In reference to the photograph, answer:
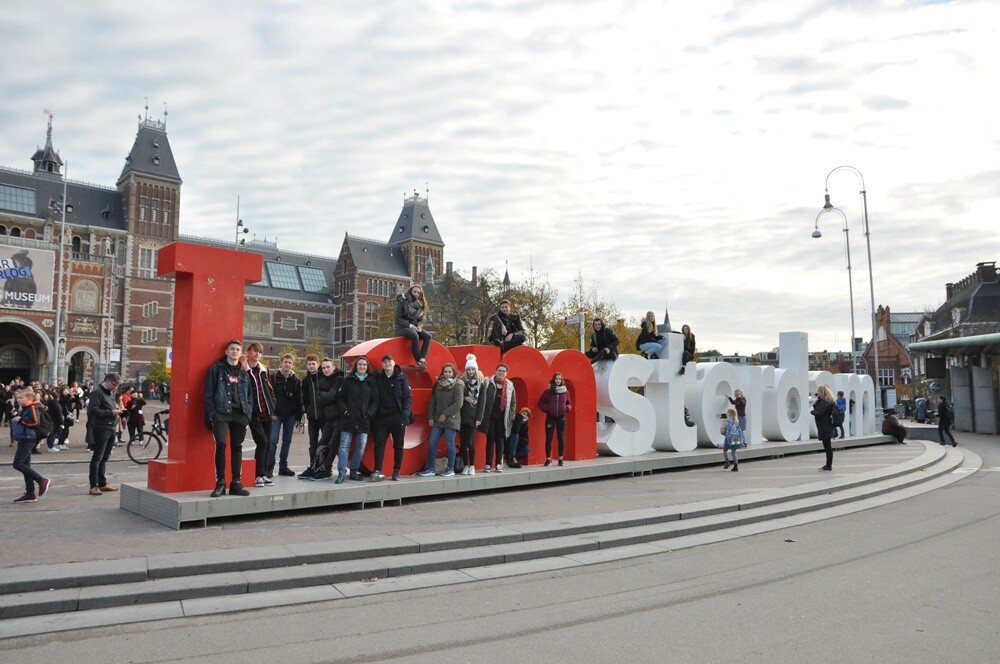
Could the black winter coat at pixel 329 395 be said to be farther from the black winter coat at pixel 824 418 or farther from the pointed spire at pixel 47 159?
the pointed spire at pixel 47 159

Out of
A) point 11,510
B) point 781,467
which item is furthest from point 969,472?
point 11,510

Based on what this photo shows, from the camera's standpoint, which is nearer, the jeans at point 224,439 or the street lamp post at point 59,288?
the jeans at point 224,439

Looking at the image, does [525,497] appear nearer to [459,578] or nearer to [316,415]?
[316,415]

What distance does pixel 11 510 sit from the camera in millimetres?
9617

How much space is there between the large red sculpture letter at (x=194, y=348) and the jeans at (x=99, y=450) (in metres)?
1.72

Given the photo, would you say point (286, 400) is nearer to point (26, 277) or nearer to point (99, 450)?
point (99, 450)

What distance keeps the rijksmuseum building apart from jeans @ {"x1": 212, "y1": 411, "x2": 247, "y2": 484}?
45.3 meters

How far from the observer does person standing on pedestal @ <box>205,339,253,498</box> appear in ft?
29.6

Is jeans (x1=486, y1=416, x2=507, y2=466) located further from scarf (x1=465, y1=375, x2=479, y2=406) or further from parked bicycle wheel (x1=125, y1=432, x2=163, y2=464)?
parked bicycle wheel (x1=125, y1=432, x2=163, y2=464)

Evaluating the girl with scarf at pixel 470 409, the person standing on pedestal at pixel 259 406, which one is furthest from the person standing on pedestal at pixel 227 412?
the girl with scarf at pixel 470 409

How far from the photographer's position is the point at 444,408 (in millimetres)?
11555

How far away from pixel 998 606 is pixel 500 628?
167 inches

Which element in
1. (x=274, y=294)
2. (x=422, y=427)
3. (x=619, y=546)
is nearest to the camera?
(x=619, y=546)

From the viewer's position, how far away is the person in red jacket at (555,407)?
13367 mm
